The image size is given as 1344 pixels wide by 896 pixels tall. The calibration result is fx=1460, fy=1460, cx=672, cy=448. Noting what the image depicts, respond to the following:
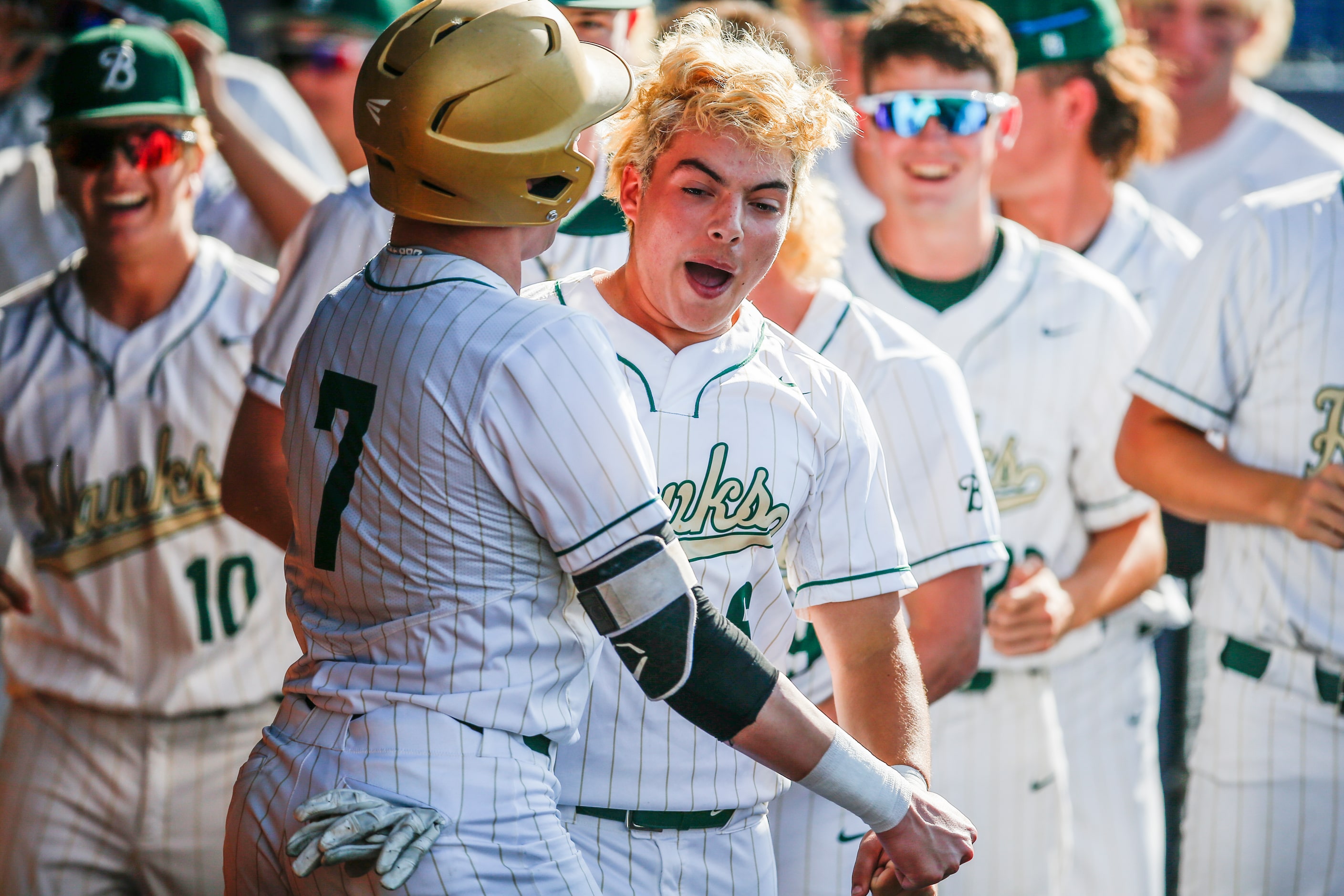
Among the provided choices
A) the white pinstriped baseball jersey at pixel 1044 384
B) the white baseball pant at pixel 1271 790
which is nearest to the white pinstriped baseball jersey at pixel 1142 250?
the white pinstriped baseball jersey at pixel 1044 384

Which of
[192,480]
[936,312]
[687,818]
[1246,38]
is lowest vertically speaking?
[687,818]

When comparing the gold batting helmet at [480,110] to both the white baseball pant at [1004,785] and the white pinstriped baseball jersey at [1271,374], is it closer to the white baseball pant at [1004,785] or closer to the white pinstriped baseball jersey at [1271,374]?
the white pinstriped baseball jersey at [1271,374]

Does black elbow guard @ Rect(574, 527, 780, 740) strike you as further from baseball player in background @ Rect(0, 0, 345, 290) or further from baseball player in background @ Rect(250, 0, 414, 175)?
baseball player in background @ Rect(250, 0, 414, 175)

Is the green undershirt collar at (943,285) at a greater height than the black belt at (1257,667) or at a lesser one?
greater

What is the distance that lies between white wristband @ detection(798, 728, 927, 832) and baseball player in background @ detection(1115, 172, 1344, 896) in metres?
1.41

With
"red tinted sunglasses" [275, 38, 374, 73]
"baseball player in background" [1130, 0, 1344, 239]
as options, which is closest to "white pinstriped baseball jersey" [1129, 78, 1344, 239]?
"baseball player in background" [1130, 0, 1344, 239]

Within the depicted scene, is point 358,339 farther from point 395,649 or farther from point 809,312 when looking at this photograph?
point 809,312

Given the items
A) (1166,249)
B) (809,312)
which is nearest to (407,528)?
(809,312)

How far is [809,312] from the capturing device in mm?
2852

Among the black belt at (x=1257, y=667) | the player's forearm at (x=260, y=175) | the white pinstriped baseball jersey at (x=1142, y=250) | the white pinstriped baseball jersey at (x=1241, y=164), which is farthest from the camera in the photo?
the white pinstriped baseball jersey at (x=1241, y=164)

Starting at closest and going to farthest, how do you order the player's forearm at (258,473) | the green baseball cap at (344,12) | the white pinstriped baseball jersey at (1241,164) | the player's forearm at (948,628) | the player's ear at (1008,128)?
the player's forearm at (948,628) → the player's forearm at (258,473) → the player's ear at (1008,128) → the green baseball cap at (344,12) → the white pinstriped baseball jersey at (1241,164)

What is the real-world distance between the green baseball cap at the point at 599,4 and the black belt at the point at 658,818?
1715 millimetres

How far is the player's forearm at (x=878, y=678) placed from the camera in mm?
2262

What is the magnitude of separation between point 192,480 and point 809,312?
5.53ft
